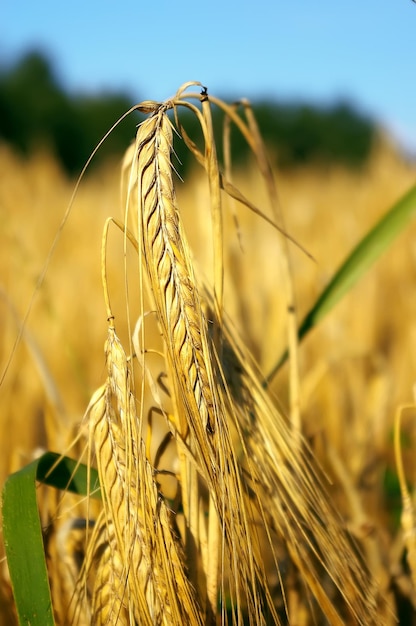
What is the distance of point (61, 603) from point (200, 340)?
0.96ft

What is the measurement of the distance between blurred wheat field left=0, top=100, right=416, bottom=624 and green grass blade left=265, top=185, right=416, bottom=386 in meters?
0.03

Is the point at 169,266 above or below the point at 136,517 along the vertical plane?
above

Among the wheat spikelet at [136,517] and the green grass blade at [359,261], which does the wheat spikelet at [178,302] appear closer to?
the wheat spikelet at [136,517]

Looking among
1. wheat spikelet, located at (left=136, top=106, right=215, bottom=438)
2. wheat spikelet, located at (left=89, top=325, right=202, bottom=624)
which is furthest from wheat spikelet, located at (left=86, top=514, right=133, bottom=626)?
wheat spikelet, located at (left=136, top=106, right=215, bottom=438)

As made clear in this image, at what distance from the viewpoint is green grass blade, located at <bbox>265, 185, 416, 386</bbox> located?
20.6 inches

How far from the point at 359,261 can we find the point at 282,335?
0.65 m

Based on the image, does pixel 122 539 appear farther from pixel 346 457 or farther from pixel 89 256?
pixel 89 256

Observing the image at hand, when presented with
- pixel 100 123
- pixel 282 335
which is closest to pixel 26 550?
pixel 282 335

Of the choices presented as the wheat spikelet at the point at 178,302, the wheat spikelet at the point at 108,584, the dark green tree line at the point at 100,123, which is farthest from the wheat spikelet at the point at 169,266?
the dark green tree line at the point at 100,123

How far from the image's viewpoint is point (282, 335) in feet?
3.85

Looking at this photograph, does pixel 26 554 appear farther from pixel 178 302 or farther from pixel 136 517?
pixel 178 302

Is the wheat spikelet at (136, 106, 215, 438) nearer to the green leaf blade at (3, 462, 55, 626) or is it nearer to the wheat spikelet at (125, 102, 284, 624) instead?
the wheat spikelet at (125, 102, 284, 624)

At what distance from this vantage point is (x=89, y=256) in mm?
2867

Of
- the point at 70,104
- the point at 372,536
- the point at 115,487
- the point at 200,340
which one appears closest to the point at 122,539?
the point at 115,487
